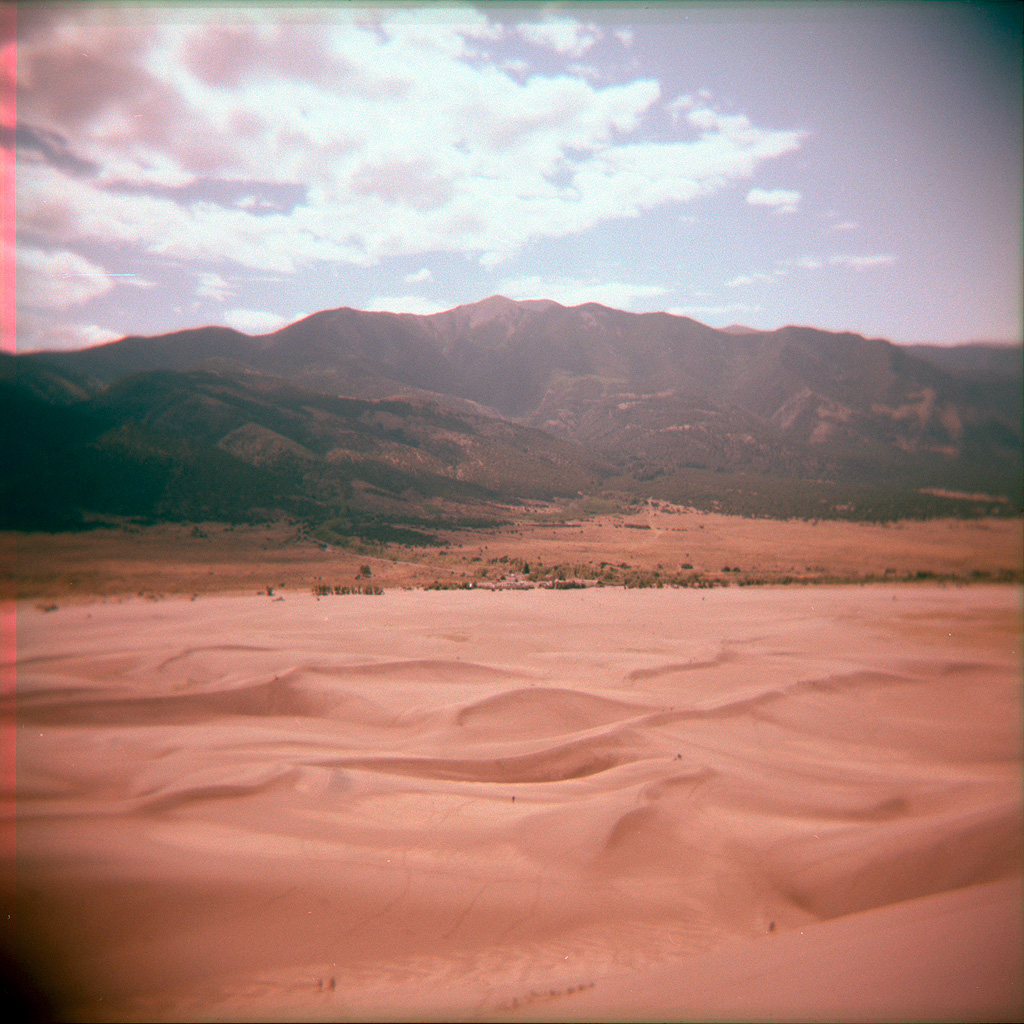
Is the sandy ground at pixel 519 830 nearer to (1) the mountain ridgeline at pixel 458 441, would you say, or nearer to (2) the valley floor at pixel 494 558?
(1) the mountain ridgeline at pixel 458 441

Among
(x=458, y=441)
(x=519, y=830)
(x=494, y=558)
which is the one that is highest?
(x=458, y=441)

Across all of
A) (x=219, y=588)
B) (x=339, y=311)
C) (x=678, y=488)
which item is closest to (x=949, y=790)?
(x=219, y=588)

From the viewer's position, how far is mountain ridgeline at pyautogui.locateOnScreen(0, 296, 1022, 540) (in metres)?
34.8

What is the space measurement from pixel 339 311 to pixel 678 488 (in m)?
143

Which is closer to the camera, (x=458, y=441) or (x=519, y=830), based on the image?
(x=519, y=830)

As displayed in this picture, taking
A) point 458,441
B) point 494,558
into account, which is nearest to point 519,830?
point 494,558

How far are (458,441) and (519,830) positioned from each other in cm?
9004

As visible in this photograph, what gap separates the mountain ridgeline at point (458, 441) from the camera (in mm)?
34812

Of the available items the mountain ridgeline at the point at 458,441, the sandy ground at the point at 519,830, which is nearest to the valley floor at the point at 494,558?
the mountain ridgeline at the point at 458,441

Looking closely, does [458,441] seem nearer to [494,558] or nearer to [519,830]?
[494,558]

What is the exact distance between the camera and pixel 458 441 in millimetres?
97375

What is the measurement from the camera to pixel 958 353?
1981cm

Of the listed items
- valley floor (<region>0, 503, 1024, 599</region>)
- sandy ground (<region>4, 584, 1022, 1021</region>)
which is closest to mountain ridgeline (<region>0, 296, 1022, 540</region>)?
valley floor (<region>0, 503, 1024, 599</region>)

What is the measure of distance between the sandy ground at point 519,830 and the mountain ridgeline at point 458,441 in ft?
32.5
